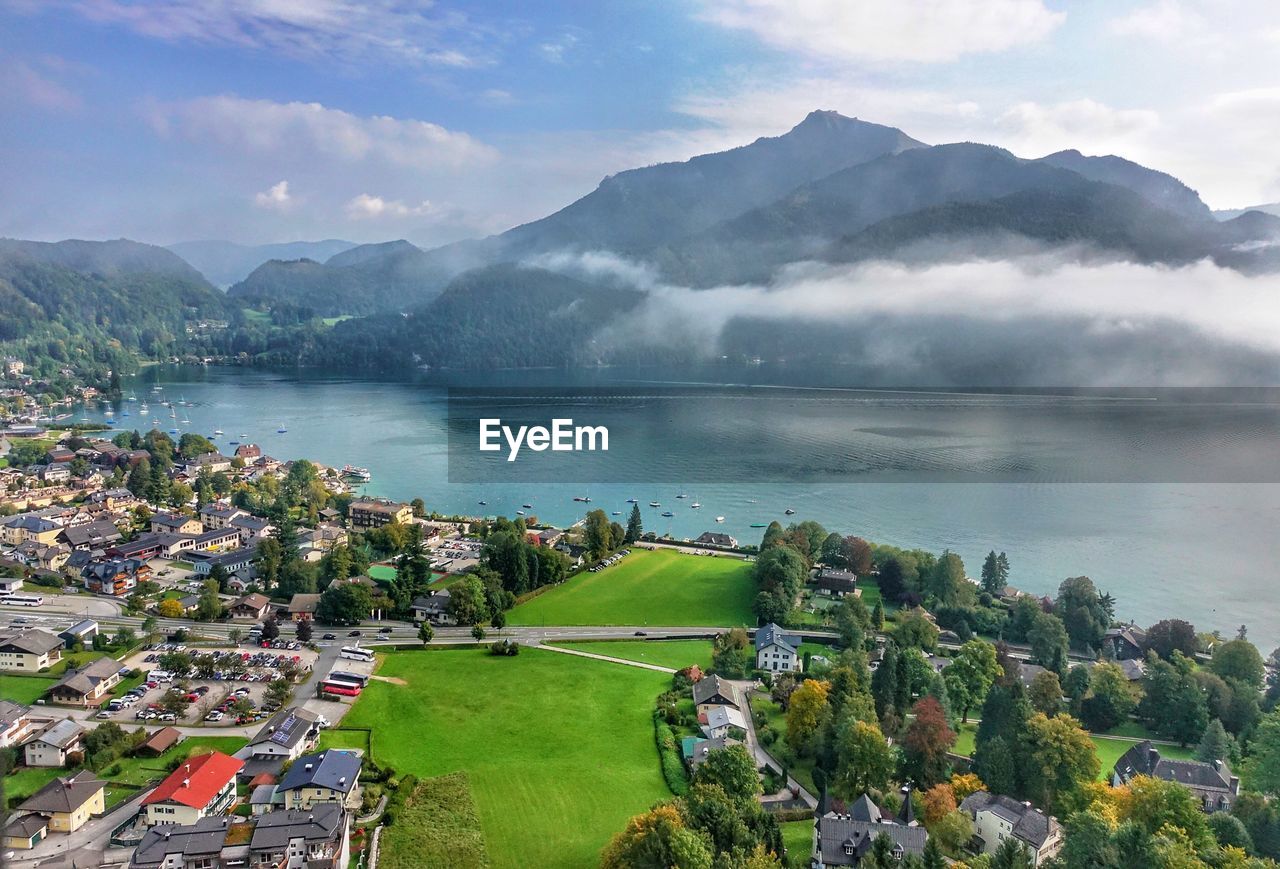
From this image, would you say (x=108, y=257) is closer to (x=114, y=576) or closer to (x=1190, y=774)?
(x=114, y=576)

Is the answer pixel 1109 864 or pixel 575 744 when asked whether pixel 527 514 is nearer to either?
pixel 575 744

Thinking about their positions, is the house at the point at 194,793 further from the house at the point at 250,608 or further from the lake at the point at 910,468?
the lake at the point at 910,468

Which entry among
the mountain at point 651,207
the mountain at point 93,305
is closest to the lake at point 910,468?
the mountain at point 93,305

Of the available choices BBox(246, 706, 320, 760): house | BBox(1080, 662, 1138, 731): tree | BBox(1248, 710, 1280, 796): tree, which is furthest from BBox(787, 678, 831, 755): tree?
BBox(246, 706, 320, 760): house

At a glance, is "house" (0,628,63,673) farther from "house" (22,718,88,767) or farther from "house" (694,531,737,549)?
"house" (694,531,737,549)

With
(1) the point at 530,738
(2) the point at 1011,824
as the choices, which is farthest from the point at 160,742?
(2) the point at 1011,824

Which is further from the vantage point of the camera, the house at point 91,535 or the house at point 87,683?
the house at point 91,535

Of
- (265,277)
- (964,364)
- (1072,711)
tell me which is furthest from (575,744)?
(265,277)
